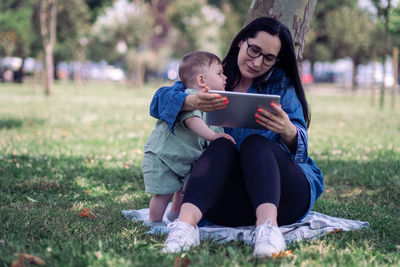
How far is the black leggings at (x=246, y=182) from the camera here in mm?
2582

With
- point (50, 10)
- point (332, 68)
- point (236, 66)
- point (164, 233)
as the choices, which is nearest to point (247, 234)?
point (164, 233)

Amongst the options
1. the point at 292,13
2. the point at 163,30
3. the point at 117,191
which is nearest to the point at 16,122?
the point at 117,191

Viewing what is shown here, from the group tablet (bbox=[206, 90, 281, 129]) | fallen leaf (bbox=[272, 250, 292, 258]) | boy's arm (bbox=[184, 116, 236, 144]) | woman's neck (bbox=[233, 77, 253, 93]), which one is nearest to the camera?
fallen leaf (bbox=[272, 250, 292, 258])

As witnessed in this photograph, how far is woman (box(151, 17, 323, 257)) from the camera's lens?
8.31 ft

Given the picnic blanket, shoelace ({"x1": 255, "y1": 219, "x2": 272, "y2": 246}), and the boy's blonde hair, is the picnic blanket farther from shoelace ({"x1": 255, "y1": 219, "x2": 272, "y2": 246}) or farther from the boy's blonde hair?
the boy's blonde hair

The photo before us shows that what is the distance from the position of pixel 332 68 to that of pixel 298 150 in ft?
220

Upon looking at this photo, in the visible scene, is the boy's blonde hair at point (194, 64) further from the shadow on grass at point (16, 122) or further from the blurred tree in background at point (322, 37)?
the blurred tree in background at point (322, 37)

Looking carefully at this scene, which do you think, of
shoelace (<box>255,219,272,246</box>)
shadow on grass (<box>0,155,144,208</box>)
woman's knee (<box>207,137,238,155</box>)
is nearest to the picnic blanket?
shoelace (<box>255,219,272,246</box>)

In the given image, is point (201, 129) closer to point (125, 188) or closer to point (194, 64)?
point (194, 64)

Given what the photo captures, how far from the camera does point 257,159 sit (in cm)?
261

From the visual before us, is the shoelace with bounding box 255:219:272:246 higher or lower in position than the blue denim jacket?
lower

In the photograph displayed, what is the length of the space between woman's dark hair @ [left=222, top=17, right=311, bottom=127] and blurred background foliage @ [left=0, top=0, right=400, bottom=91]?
18.2 feet

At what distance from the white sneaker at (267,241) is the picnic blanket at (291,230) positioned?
0.72 feet

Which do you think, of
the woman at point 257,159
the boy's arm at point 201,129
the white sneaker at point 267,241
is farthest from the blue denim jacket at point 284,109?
the white sneaker at point 267,241
